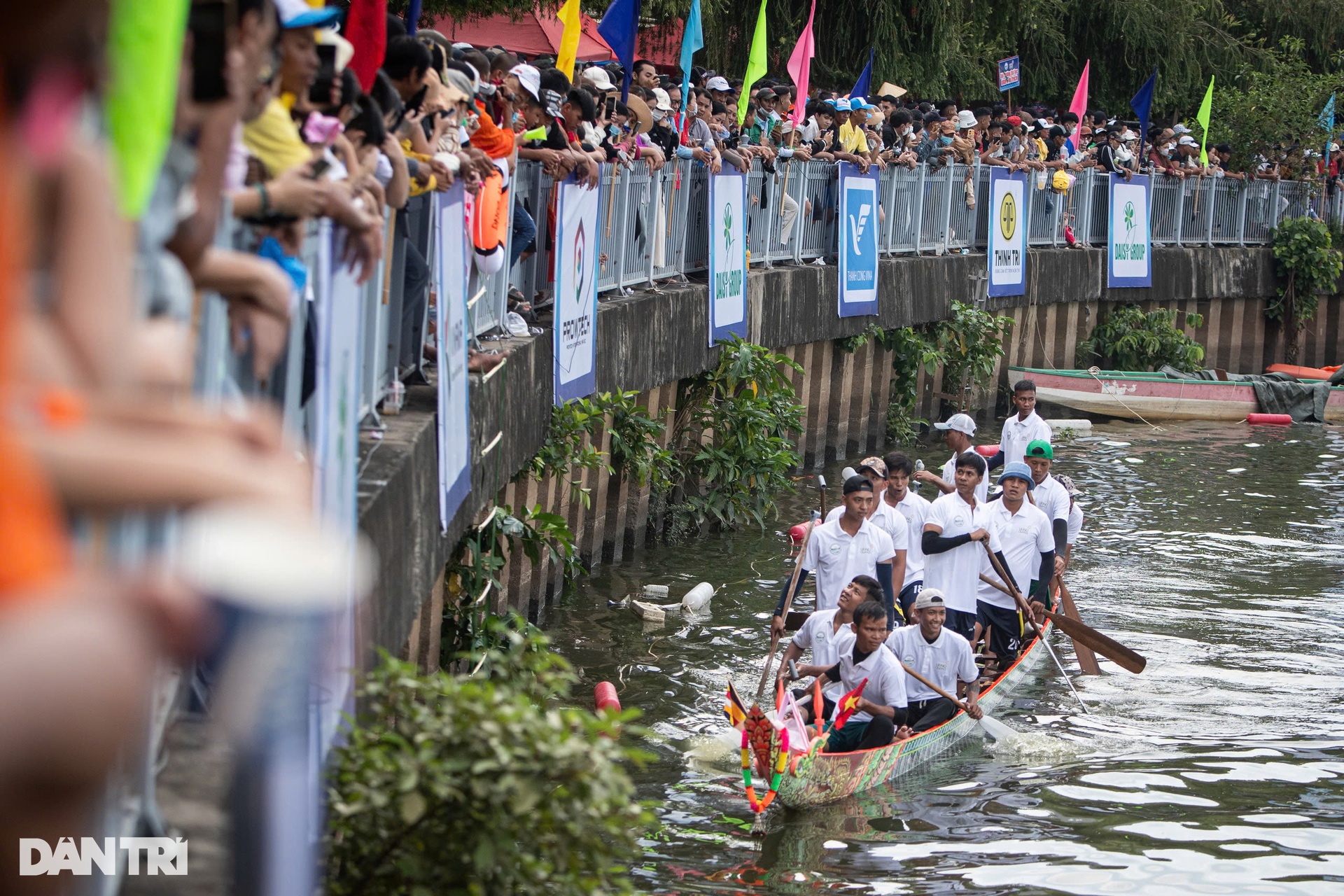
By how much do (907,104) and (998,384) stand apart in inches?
198

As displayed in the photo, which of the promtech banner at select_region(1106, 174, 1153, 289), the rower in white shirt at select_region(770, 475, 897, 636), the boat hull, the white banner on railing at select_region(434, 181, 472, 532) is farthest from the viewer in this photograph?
the promtech banner at select_region(1106, 174, 1153, 289)

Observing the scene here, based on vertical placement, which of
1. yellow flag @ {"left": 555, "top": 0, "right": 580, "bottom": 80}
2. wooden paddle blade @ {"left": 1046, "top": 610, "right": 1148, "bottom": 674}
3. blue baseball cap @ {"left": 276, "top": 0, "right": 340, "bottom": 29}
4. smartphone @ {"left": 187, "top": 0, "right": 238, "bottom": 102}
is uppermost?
yellow flag @ {"left": 555, "top": 0, "right": 580, "bottom": 80}

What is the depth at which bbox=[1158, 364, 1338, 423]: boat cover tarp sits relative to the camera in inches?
1118

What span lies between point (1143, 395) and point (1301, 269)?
311 inches

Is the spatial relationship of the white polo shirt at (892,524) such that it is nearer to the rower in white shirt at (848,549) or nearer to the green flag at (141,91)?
the rower in white shirt at (848,549)

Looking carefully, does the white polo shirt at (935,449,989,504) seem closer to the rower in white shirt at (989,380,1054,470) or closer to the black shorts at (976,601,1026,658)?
the black shorts at (976,601,1026,658)

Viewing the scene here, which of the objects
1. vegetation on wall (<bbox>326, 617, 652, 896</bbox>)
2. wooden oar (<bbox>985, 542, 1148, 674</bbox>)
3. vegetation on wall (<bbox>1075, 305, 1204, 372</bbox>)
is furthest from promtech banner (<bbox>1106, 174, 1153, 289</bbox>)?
vegetation on wall (<bbox>326, 617, 652, 896</bbox>)

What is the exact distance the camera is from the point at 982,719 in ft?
36.0

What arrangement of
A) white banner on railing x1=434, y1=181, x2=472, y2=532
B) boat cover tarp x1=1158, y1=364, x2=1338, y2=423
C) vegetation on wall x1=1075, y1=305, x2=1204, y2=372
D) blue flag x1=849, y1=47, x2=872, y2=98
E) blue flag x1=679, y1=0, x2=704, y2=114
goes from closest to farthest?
white banner on railing x1=434, y1=181, x2=472, y2=532 → blue flag x1=679, y1=0, x2=704, y2=114 → blue flag x1=849, y1=47, x2=872, y2=98 → boat cover tarp x1=1158, y1=364, x2=1338, y2=423 → vegetation on wall x1=1075, y1=305, x2=1204, y2=372

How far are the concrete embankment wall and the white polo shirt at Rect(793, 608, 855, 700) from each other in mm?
2175

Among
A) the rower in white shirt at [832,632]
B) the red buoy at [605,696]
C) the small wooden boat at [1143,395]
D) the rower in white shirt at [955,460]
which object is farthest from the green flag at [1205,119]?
the red buoy at [605,696]

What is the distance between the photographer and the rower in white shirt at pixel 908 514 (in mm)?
11688

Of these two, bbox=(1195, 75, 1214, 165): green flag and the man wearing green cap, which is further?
bbox=(1195, 75, 1214, 165): green flag

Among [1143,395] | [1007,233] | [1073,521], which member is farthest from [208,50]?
[1143,395]
